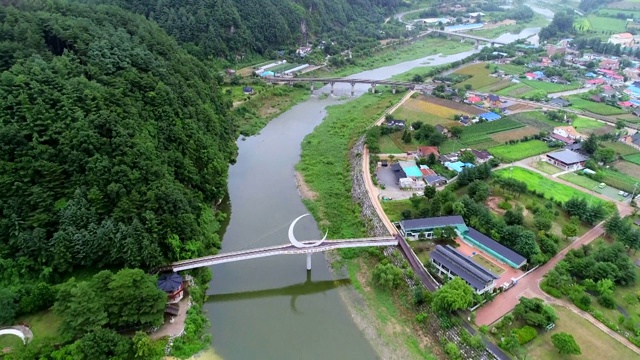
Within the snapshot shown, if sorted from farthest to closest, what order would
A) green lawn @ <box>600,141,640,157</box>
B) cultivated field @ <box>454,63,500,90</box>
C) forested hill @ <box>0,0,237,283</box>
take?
cultivated field @ <box>454,63,500,90</box> < green lawn @ <box>600,141,640,157</box> < forested hill @ <box>0,0,237,283</box>

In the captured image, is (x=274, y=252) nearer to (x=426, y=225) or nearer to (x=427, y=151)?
(x=426, y=225)

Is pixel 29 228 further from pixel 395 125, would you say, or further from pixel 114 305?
pixel 395 125

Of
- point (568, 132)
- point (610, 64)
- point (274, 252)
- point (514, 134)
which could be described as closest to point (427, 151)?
point (514, 134)

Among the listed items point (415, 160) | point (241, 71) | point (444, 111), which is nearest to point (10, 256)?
point (415, 160)

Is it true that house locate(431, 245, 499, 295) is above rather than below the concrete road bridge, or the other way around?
below

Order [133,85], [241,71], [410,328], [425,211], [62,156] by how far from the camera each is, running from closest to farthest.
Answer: [410,328]
[62,156]
[425,211]
[133,85]
[241,71]

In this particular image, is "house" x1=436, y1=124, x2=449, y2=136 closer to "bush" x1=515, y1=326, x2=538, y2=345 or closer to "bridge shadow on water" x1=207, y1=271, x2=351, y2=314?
"bridge shadow on water" x1=207, y1=271, x2=351, y2=314

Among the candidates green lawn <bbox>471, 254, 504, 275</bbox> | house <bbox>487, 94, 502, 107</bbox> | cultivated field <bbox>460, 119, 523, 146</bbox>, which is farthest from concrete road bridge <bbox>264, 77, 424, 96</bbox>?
green lawn <bbox>471, 254, 504, 275</bbox>
